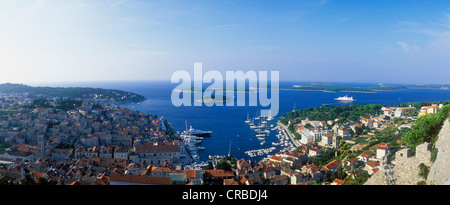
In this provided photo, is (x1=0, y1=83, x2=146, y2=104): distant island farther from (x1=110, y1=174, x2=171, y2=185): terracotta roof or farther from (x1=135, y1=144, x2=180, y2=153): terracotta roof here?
(x1=110, y1=174, x2=171, y2=185): terracotta roof

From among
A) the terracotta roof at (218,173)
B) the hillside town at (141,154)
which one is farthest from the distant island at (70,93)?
the terracotta roof at (218,173)

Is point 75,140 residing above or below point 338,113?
below

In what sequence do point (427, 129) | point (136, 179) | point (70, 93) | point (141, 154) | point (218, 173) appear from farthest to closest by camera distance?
point (70, 93)
point (141, 154)
point (218, 173)
point (136, 179)
point (427, 129)

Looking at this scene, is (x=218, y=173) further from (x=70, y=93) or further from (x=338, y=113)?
(x=70, y=93)

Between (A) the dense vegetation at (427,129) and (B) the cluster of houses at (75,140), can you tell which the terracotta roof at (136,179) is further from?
(A) the dense vegetation at (427,129)

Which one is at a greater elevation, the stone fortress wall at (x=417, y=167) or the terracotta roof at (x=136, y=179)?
the stone fortress wall at (x=417, y=167)

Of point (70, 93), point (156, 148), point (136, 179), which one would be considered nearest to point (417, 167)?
point (136, 179)

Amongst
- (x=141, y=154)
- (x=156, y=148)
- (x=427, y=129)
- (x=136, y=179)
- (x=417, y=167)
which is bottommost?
(x=141, y=154)
